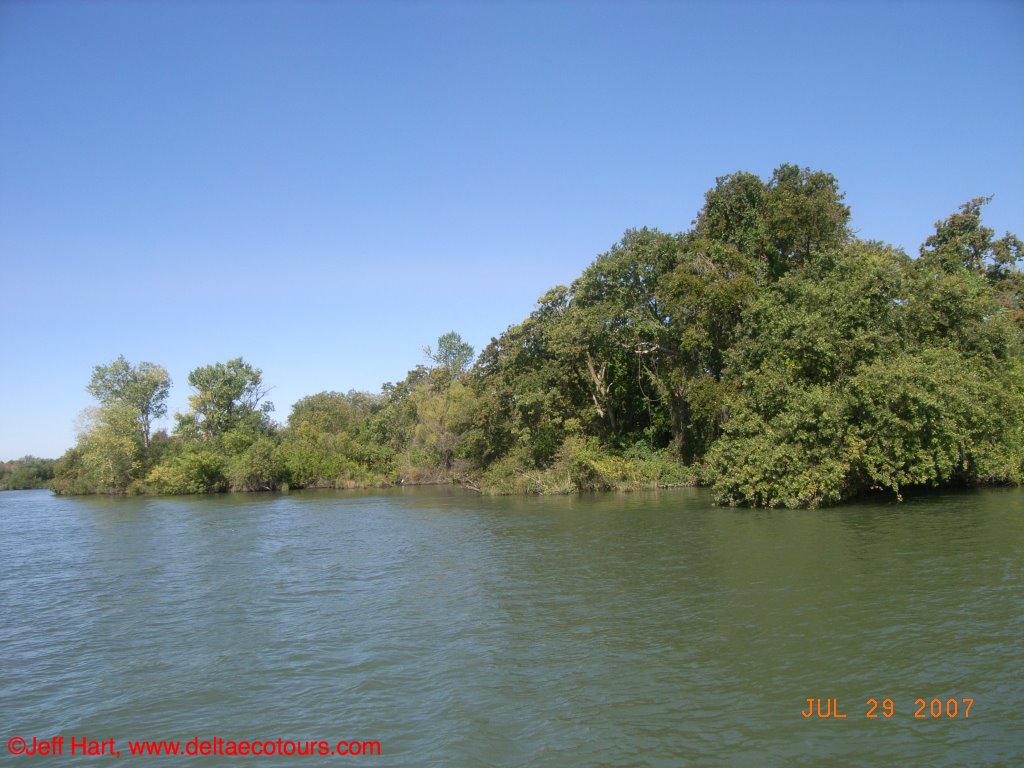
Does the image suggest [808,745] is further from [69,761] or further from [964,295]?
[964,295]

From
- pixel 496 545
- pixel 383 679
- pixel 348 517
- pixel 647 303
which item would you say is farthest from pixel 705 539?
pixel 647 303

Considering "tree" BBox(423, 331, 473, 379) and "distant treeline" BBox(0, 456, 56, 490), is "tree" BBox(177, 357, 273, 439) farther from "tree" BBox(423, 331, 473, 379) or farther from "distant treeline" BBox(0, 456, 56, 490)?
Result: "distant treeline" BBox(0, 456, 56, 490)

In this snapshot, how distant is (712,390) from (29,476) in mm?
122975

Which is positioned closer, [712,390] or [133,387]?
[712,390]

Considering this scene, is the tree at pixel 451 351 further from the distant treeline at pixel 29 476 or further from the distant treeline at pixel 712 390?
the distant treeline at pixel 29 476

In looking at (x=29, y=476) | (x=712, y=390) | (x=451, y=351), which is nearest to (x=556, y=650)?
(x=712, y=390)

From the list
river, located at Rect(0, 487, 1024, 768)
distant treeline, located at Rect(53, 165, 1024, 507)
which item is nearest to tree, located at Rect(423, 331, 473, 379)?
distant treeline, located at Rect(53, 165, 1024, 507)

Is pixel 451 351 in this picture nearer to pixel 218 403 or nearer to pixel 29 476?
pixel 218 403

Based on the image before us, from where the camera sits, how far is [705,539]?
19703mm

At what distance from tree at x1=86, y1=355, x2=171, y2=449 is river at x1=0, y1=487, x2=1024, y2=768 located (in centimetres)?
5988

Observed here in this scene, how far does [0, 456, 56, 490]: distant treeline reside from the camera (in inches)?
4476

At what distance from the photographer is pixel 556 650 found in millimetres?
10633

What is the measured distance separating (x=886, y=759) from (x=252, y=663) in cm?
906

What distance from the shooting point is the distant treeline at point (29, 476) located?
114 meters
